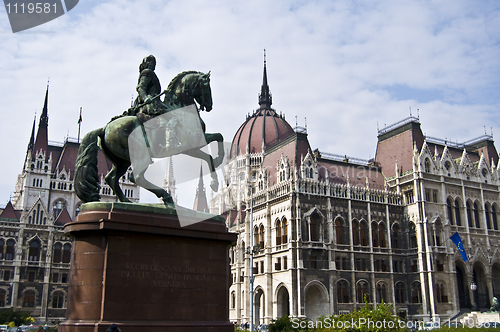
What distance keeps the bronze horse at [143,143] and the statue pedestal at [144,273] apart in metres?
1.24

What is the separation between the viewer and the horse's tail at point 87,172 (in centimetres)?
1466

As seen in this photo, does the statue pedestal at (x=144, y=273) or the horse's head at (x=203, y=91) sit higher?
the horse's head at (x=203, y=91)

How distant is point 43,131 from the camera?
82.8m

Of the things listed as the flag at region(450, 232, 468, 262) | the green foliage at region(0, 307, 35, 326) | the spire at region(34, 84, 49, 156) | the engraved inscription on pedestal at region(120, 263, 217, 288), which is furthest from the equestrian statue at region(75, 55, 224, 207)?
the spire at region(34, 84, 49, 156)

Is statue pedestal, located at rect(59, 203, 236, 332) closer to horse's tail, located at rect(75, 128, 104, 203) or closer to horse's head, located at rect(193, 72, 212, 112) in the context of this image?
horse's tail, located at rect(75, 128, 104, 203)

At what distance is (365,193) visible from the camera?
59656 millimetres

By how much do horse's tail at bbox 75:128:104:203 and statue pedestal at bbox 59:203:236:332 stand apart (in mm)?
969

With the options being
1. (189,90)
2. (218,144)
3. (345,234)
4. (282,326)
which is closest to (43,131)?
(345,234)

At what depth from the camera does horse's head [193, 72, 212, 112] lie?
624 inches

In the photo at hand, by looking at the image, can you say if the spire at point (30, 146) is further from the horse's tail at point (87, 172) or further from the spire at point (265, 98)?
the horse's tail at point (87, 172)

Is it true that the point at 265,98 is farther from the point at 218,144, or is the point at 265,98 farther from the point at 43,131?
the point at 218,144

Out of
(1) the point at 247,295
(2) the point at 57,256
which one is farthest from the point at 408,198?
(2) the point at 57,256

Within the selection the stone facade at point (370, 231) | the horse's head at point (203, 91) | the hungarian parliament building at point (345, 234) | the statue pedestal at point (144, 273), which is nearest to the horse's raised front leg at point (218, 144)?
the horse's head at point (203, 91)

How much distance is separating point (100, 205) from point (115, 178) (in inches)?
74.4
